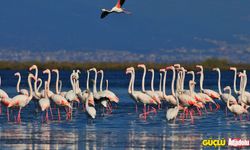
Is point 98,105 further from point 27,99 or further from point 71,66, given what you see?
point 71,66

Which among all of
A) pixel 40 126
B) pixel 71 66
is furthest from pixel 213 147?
pixel 71 66

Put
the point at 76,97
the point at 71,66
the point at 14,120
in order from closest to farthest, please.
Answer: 1. the point at 14,120
2. the point at 76,97
3. the point at 71,66

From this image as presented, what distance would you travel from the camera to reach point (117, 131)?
70.2 feet

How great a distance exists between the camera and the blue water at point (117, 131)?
18844mm

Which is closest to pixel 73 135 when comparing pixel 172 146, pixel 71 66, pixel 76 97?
pixel 172 146

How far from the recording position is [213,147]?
723 inches

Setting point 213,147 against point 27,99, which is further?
point 27,99

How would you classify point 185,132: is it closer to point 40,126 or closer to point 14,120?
point 40,126

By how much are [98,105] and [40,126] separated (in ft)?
17.9

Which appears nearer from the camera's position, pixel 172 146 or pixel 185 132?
pixel 172 146

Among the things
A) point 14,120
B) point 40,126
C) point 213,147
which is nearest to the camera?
point 213,147

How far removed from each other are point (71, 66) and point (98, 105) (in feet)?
142

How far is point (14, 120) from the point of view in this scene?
959 inches

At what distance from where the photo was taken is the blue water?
18844mm
